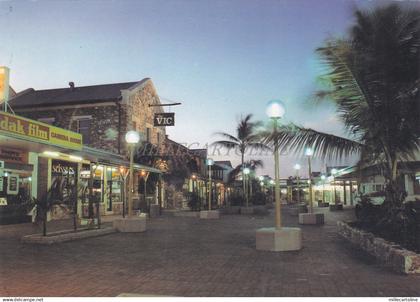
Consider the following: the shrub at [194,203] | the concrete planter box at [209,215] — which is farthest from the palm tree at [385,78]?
the shrub at [194,203]

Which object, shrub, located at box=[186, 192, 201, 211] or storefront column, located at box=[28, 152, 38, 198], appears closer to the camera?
storefront column, located at box=[28, 152, 38, 198]

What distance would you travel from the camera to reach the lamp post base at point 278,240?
840 centimetres

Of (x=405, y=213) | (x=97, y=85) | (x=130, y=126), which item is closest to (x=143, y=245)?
(x=405, y=213)

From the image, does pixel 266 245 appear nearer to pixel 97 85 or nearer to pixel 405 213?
pixel 405 213

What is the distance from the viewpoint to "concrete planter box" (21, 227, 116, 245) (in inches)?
378

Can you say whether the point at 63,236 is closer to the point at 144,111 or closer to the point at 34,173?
the point at 34,173

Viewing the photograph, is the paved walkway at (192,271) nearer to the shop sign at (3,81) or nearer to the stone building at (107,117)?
the shop sign at (3,81)

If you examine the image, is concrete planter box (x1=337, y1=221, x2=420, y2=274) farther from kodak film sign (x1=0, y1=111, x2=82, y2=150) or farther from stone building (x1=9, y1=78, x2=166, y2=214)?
stone building (x1=9, y1=78, x2=166, y2=214)

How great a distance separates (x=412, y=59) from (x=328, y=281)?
519 centimetres

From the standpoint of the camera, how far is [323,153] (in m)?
9.12

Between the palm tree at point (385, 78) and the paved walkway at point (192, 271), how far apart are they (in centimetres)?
235

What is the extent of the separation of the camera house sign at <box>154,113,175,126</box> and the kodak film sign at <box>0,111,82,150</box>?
8.77 meters

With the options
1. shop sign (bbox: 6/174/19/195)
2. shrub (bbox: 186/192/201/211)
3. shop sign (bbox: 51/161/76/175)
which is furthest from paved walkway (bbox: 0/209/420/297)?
shrub (bbox: 186/192/201/211)

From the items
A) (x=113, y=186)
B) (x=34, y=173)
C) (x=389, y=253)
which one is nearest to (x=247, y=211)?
(x=113, y=186)
